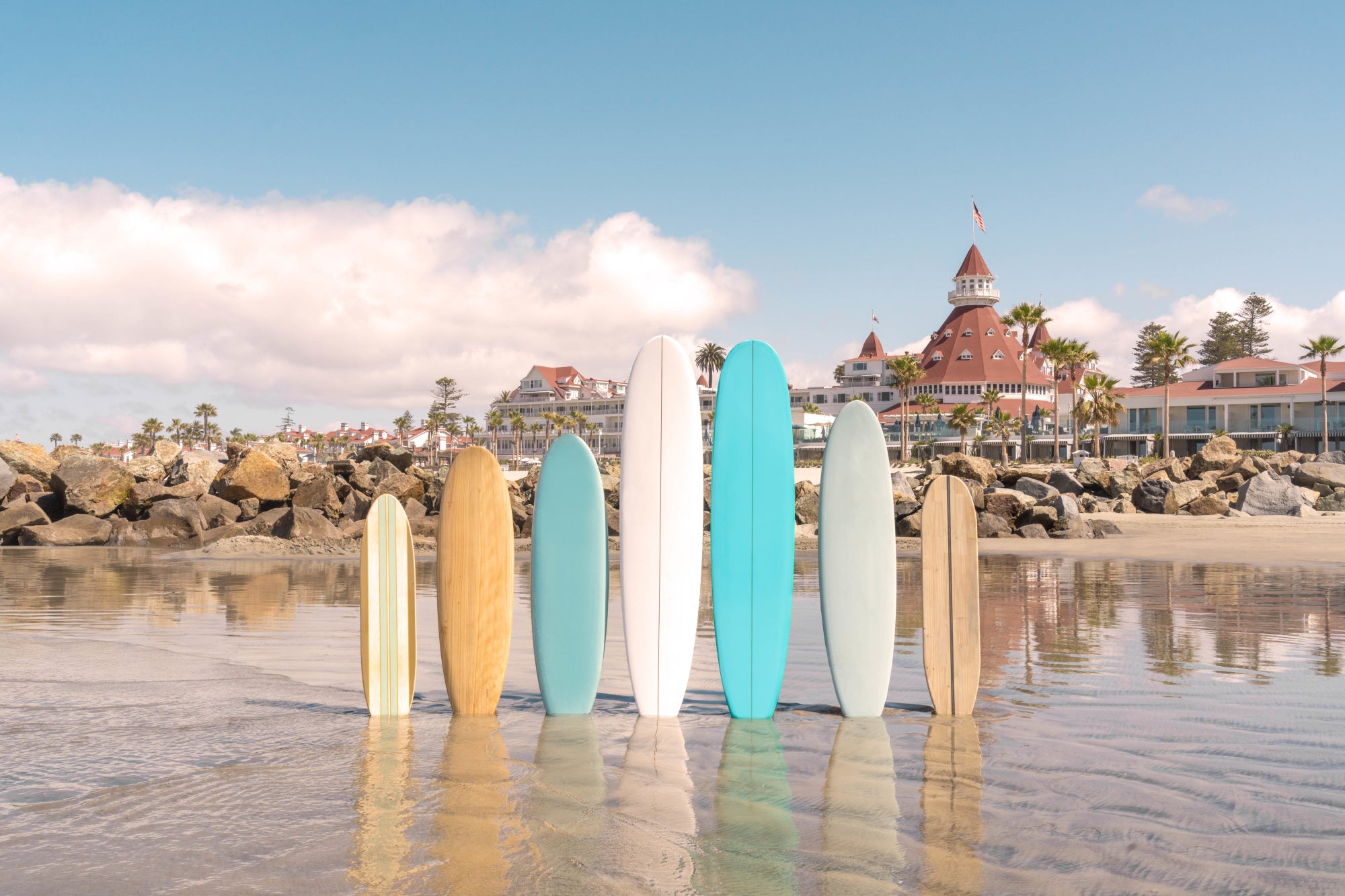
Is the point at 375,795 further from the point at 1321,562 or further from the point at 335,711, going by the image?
the point at 1321,562

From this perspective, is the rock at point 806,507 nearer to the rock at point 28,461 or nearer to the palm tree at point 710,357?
the rock at point 28,461

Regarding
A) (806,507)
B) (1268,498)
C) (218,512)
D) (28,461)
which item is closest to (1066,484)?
(1268,498)

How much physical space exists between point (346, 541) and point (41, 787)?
15.4 meters

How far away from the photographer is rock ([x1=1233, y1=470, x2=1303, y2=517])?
76.7ft

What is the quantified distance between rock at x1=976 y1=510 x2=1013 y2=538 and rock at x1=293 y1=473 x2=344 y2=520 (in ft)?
38.9

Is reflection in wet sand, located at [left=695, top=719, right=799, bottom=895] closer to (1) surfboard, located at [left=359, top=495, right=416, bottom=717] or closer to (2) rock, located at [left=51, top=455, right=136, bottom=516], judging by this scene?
(1) surfboard, located at [left=359, top=495, right=416, bottom=717]

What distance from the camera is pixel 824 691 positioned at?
4.82 metres

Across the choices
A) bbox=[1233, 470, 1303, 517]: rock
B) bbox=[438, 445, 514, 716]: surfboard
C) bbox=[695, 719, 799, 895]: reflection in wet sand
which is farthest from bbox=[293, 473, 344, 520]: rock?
bbox=[1233, 470, 1303, 517]: rock

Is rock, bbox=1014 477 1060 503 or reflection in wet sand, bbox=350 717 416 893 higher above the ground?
rock, bbox=1014 477 1060 503

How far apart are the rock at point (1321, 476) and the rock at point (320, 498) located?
24.9 metres

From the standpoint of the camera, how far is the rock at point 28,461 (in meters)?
25.0

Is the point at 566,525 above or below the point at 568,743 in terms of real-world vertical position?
above

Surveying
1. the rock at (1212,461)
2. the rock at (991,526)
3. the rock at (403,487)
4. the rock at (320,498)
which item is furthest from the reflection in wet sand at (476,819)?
the rock at (1212,461)

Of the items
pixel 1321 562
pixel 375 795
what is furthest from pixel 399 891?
pixel 1321 562
